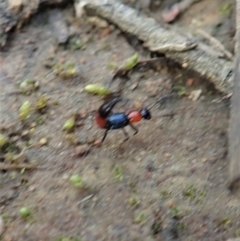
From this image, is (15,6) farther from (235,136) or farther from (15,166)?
(235,136)

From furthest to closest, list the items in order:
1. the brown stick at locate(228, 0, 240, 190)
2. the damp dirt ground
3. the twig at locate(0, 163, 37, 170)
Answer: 1. the twig at locate(0, 163, 37, 170)
2. the damp dirt ground
3. the brown stick at locate(228, 0, 240, 190)

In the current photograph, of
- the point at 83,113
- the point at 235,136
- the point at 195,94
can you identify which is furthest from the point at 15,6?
the point at 235,136

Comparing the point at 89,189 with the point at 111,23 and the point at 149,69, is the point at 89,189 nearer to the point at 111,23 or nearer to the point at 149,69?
the point at 149,69

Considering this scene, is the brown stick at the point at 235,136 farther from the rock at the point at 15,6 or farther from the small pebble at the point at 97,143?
the rock at the point at 15,6

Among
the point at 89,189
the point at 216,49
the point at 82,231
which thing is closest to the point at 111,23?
the point at 216,49

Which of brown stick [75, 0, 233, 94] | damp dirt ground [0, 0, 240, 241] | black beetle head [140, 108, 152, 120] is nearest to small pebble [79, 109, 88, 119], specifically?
damp dirt ground [0, 0, 240, 241]

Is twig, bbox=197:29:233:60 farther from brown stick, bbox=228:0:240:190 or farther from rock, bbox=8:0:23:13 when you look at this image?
rock, bbox=8:0:23:13
